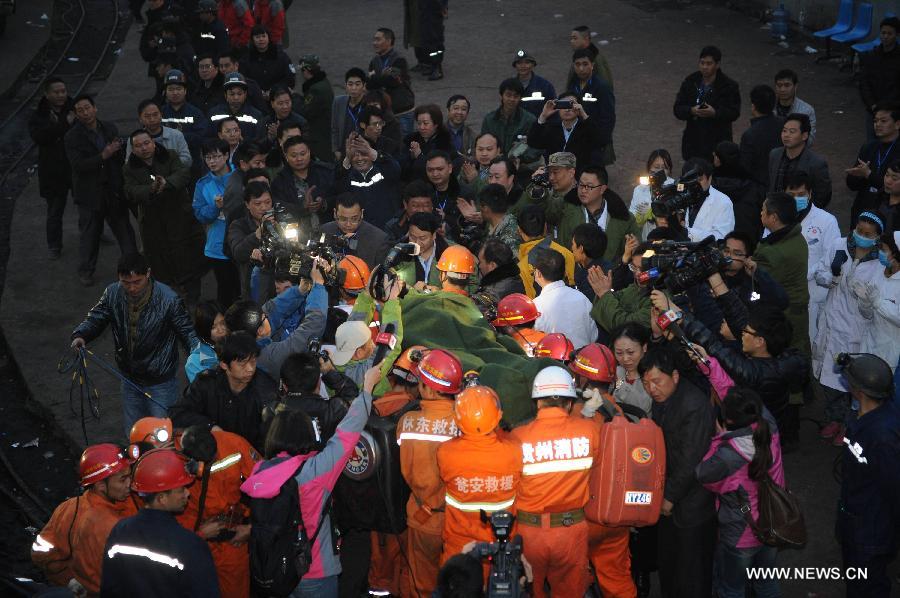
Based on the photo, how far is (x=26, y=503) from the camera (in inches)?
313

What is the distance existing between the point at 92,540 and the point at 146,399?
96.5 inches

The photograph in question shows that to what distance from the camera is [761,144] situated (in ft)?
33.1

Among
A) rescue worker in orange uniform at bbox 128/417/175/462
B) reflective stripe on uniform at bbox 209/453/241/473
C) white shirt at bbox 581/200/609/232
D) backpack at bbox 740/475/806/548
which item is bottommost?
backpack at bbox 740/475/806/548

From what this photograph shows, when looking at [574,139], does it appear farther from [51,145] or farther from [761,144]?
[51,145]

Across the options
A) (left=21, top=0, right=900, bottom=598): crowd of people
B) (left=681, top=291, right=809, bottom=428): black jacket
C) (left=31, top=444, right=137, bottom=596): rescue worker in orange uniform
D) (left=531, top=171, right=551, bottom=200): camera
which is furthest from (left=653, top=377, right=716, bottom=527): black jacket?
(left=531, top=171, right=551, bottom=200): camera

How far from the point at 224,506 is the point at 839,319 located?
465cm

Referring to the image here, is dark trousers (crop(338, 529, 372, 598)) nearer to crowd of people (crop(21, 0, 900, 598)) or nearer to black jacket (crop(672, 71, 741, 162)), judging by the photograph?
crowd of people (crop(21, 0, 900, 598))

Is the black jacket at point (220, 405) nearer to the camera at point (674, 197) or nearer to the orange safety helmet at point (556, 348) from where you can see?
the orange safety helmet at point (556, 348)

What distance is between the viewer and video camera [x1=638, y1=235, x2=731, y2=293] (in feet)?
21.9

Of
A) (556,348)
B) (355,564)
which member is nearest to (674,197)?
(556,348)

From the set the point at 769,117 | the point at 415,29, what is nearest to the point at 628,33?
the point at 415,29

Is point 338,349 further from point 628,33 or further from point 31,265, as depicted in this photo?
point 628,33

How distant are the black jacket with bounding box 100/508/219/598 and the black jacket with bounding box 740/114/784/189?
6.99 m

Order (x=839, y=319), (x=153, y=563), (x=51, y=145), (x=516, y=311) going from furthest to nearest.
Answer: (x=51, y=145), (x=839, y=319), (x=516, y=311), (x=153, y=563)
